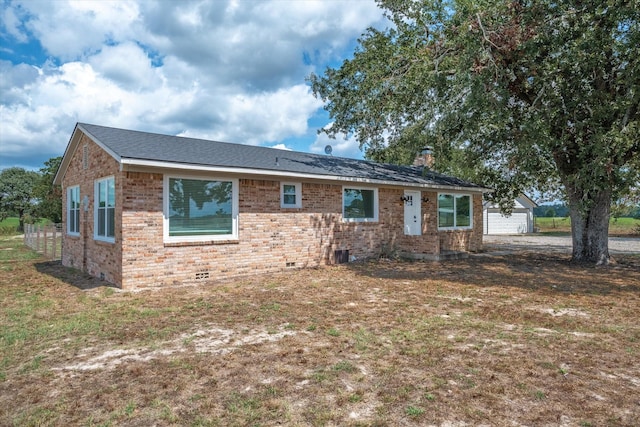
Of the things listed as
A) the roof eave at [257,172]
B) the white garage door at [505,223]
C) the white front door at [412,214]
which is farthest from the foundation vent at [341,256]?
the white garage door at [505,223]

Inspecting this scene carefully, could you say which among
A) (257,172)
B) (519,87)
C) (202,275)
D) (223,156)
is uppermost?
(519,87)

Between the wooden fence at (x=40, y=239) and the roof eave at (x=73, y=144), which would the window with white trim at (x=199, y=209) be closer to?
the roof eave at (x=73, y=144)

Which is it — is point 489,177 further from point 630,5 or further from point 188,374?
point 188,374

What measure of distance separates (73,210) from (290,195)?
23.9 feet

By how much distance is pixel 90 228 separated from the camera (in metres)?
10.7

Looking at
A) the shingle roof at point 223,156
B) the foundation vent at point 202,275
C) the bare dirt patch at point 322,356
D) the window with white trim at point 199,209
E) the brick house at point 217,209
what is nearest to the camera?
A: the bare dirt patch at point 322,356

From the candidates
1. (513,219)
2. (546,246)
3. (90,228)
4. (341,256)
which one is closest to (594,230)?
(546,246)

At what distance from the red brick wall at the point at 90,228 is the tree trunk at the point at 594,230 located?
13.4 metres

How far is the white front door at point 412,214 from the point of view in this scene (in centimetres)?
1446

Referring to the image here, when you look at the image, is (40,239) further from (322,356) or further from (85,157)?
(322,356)

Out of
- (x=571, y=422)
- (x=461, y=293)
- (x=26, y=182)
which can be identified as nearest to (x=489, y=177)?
(x=461, y=293)

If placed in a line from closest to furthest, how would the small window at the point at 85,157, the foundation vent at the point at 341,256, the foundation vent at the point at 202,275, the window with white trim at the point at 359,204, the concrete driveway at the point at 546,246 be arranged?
the foundation vent at the point at 202,275 < the small window at the point at 85,157 < the foundation vent at the point at 341,256 < the window with white trim at the point at 359,204 < the concrete driveway at the point at 546,246

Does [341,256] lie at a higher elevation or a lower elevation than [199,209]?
lower

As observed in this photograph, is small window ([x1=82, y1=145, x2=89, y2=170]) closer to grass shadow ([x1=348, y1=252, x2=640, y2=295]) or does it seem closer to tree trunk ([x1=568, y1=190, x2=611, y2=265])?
grass shadow ([x1=348, y1=252, x2=640, y2=295])
